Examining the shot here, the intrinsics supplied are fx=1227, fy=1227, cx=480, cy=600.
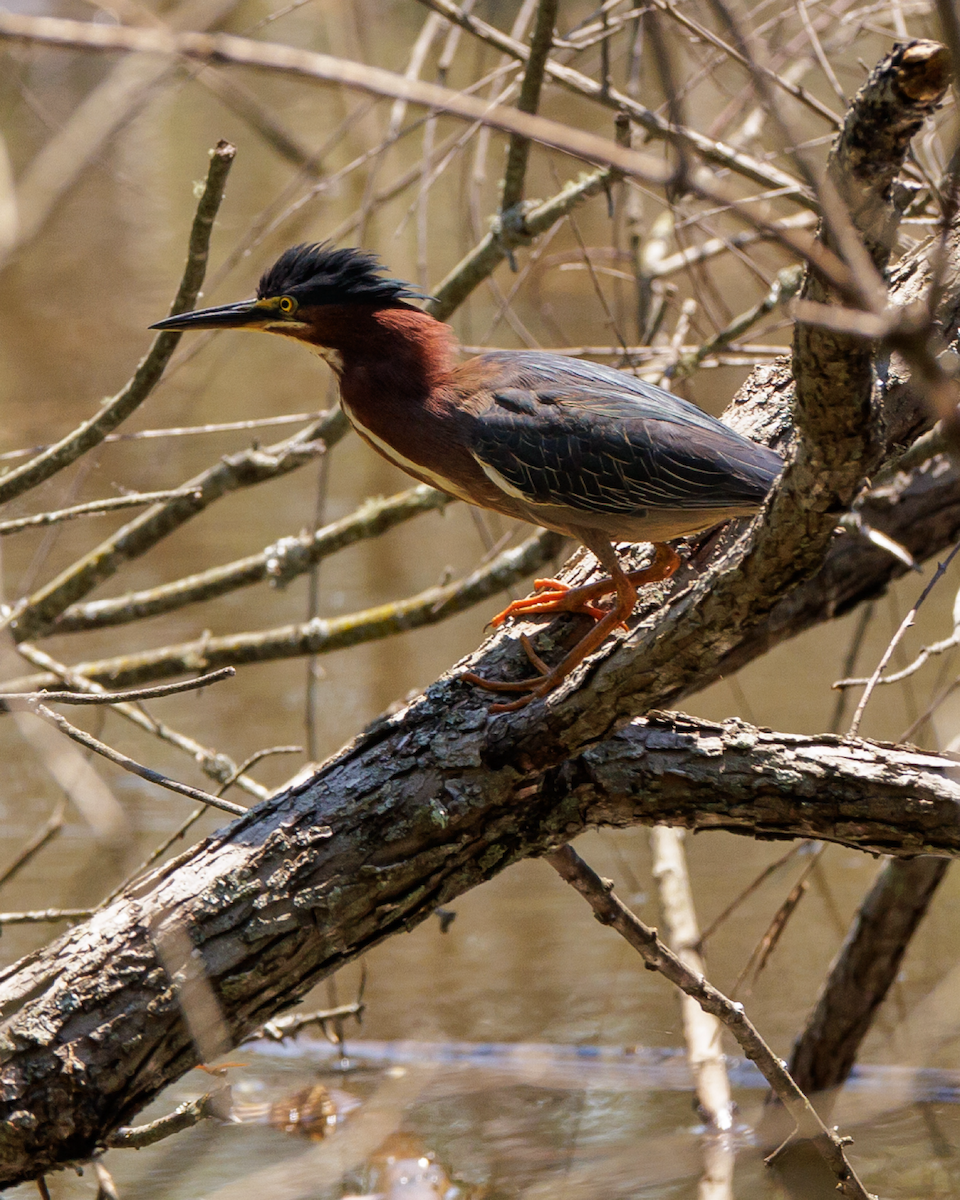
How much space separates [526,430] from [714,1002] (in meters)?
1.21

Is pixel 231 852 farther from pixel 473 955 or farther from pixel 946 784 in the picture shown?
pixel 473 955

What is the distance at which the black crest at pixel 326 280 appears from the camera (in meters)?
2.85

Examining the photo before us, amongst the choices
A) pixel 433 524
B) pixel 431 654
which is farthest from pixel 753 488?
pixel 433 524

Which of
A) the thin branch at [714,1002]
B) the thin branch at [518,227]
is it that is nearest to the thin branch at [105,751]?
the thin branch at [714,1002]

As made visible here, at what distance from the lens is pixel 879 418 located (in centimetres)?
144

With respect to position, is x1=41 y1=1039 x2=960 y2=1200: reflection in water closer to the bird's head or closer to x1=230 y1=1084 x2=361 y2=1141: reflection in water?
x1=230 y1=1084 x2=361 y2=1141: reflection in water

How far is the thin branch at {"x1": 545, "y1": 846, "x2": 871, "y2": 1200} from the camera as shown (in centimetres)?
215

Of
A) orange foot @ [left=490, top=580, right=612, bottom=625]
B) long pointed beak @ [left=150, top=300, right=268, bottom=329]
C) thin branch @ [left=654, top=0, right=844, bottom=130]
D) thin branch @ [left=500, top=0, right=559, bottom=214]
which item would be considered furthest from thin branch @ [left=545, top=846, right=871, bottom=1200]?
thin branch @ [left=500, top=0, right=559, bottom=214]

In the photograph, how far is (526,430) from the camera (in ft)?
8.64

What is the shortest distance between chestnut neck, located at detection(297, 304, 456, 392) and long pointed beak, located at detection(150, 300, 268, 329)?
0.48ft

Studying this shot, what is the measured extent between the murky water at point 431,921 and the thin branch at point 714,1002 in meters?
0.22

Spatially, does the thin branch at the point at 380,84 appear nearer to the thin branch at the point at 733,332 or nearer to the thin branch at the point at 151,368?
the thin branch at the point at 151,368

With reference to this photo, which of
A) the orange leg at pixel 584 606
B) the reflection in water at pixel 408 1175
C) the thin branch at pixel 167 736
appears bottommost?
the reflection in water at pixel 408 1175

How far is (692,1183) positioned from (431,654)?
3093 mm
